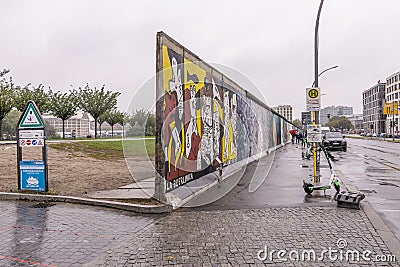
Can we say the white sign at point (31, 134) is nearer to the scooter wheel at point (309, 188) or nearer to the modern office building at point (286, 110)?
the scooter wheel at point (309, 188)

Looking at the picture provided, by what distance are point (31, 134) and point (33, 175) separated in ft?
3.57

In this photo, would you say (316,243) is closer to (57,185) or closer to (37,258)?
(37,258)

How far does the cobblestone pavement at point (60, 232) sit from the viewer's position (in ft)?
17.8

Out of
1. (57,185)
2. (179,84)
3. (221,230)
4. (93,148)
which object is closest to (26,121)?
(57,185)

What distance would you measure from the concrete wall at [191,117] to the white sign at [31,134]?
139 inches

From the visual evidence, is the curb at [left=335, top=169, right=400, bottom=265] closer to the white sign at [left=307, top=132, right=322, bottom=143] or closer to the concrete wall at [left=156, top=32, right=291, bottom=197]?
the white sign at [left=307, top=132, right=322, bottom=143]

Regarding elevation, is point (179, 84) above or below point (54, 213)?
above

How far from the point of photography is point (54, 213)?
26.7ft

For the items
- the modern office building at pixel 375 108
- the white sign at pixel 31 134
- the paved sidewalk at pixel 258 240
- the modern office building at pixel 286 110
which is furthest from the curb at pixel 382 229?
the modern office building at pixel 375 108

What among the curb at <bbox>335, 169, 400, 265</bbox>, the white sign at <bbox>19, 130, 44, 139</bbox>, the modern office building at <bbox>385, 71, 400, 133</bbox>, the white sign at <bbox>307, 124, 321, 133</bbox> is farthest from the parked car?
the modern office building at <bbox>385, 71, 400, 133</bbox>

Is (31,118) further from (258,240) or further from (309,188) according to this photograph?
(309,188)

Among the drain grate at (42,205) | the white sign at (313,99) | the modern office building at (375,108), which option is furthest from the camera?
the modern office building at (375,108)

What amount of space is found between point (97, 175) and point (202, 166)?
443 cm

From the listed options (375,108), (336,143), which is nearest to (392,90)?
(375,108)
